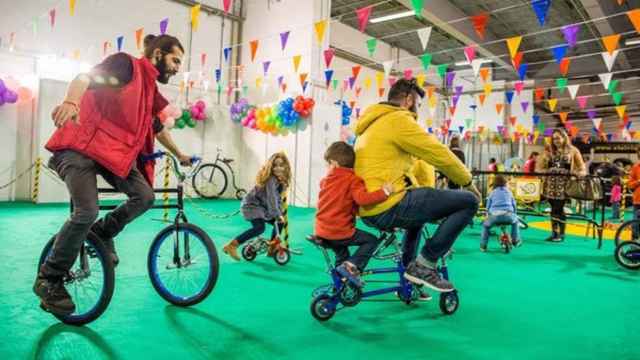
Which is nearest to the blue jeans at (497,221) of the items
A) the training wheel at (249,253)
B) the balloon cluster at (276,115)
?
the training wheel at (249,253)

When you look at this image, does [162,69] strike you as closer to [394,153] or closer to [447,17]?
[394,153]

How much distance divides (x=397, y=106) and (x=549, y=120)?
2830 centimetres

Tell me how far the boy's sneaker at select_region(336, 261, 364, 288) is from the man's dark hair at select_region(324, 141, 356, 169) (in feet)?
1.80

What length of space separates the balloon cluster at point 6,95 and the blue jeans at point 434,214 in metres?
8.64

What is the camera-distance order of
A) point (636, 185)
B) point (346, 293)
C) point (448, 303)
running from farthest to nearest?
point (636, 185)
point (448, 303)
point (346, 293)

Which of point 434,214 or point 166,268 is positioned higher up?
point 434,214

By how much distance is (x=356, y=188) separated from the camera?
2.58 metres

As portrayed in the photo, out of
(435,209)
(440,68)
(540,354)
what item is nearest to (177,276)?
(435,209)

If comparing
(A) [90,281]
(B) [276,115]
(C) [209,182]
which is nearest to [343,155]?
(A) [90,281]

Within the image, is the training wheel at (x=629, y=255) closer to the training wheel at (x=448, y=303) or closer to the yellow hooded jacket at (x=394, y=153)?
the training wheel at (x=448, y=303)

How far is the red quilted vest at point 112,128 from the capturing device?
7.47 feet

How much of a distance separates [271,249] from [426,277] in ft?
6.62

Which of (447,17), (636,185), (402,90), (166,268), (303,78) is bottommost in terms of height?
(166,268)

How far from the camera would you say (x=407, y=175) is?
269 cm
